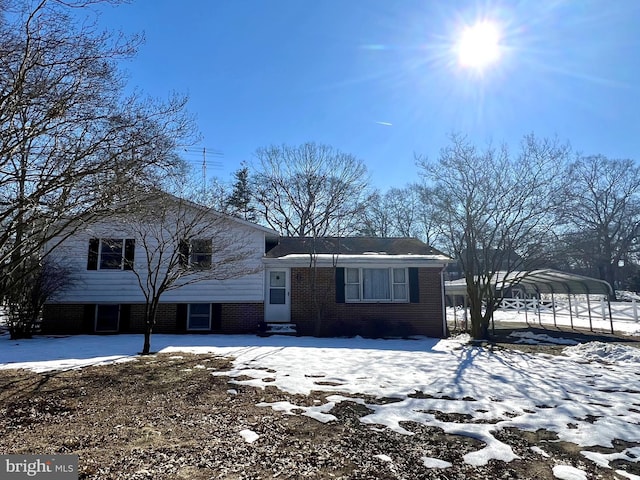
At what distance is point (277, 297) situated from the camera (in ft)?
46.1

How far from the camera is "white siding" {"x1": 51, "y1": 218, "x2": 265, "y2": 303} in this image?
13422 mm

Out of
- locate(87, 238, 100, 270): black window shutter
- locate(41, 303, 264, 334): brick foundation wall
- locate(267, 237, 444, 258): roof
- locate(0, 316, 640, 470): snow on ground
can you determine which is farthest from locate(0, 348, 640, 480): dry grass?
locate(267, 237, 444, 258): roof

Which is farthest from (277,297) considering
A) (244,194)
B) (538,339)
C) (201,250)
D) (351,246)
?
(244,194)

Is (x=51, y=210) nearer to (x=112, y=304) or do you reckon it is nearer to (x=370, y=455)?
(x=370, y=455)

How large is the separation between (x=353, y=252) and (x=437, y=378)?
9.22 meters

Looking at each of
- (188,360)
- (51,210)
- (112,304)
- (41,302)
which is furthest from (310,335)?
(51,210)

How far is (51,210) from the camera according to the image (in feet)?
16.7

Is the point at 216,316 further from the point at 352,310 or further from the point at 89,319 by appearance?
the point at 352,310

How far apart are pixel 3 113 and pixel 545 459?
22.5 ft

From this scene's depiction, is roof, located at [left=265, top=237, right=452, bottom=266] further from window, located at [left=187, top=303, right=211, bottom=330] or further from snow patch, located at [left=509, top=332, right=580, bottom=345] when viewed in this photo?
snow patch, located at [left=509, top=332, right=580, bottom=345]

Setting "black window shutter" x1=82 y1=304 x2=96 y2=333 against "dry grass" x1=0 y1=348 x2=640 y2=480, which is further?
"black window shutter" x1=82 y1=304 x2=96 y2=333

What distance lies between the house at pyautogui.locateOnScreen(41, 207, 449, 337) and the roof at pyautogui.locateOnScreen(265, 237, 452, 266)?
6cm

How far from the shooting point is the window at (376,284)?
14000 mm

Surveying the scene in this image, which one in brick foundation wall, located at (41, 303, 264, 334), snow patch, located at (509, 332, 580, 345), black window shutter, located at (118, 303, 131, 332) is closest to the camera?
snow patch, located at (509, 332, 580, 345)
